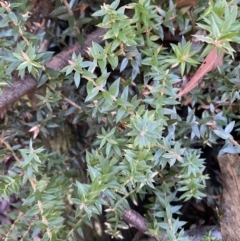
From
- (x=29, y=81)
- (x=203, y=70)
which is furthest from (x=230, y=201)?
(x=29, y=81)

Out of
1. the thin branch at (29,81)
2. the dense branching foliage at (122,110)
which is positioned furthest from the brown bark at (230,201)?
the thin branch at (29,81)

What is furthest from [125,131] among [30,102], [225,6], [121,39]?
[30,102]

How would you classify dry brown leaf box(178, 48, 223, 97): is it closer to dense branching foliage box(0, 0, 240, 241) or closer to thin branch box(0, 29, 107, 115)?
dense branching foliage box(0, 0, 240, 241)

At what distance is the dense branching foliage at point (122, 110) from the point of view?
73 centimetres

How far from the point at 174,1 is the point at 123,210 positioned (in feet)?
1.71

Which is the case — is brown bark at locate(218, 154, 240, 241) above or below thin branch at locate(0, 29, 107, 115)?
below

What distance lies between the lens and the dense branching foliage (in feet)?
2.38

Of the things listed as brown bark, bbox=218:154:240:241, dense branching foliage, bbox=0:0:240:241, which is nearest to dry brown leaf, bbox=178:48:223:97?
dense branching foliage, bbox=0:0:240:241

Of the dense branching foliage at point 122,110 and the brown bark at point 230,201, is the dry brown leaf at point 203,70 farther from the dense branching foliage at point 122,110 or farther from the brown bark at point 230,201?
the brown bark at point 230,201

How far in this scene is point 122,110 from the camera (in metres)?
0.76

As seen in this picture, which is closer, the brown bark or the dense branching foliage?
the dense branching foliage

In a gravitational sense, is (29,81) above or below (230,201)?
above

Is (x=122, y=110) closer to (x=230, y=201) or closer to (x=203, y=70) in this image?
(x=203, y=70)

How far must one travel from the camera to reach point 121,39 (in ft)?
2.39
